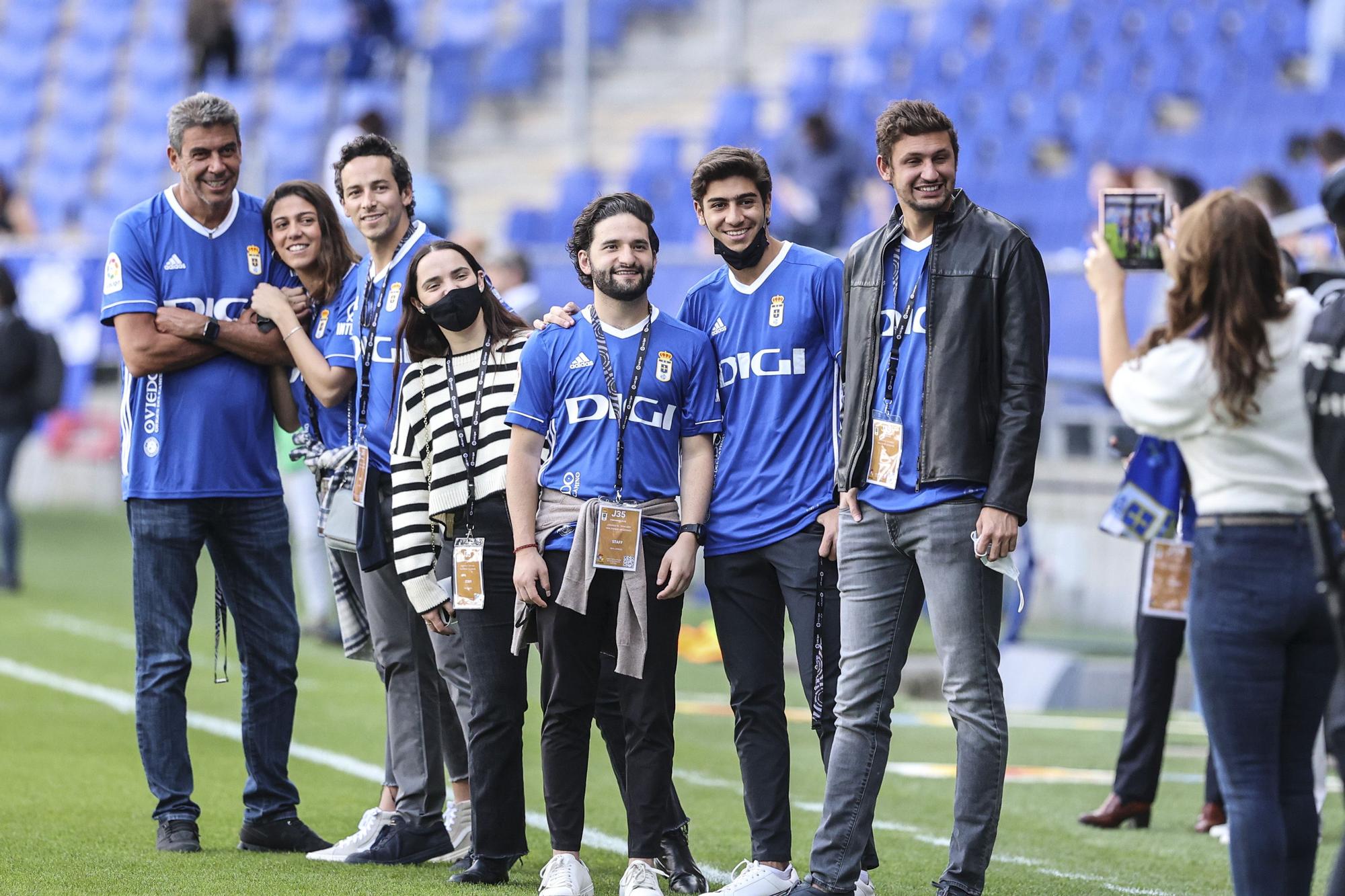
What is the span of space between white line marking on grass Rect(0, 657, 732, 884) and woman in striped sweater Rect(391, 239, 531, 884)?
2.47 ft

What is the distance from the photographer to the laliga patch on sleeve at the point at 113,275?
5.61 m

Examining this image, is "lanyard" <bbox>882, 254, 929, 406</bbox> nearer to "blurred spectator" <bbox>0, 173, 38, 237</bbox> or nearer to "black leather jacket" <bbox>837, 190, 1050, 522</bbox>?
"black leather jacket" <bbox>837, 190, 1050, 522</bbox>

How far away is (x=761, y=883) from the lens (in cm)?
484

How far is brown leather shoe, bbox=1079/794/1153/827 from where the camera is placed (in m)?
6.57

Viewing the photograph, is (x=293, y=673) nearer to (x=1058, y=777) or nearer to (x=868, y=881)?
(x=868, y=881)

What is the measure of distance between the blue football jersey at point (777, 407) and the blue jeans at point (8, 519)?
8680 mm

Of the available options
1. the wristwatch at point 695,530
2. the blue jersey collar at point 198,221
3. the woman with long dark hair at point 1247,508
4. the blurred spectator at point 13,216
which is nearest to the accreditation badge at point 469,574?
the wristwatch at point 695,530

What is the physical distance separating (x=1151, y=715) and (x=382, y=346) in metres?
3.11

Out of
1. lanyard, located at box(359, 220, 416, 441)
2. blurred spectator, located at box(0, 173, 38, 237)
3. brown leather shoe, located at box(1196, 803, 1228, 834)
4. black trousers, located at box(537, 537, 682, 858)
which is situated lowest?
brown leather shoe, located at box(1196, 803, 1228, 834)

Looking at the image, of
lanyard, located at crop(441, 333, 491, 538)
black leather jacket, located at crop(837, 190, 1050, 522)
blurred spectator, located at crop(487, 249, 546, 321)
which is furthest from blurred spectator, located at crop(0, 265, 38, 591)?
black leather jacket, located at crop(837, 190, 1050, 522)

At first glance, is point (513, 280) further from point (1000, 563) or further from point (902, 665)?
point (1000, 563)

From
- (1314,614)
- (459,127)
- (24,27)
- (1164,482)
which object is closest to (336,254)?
(1164,482)

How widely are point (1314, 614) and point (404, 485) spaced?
262 cm

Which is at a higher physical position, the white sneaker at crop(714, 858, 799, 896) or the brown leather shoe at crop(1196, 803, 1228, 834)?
the white sneaker at crop(714, 858, 799, 896)
